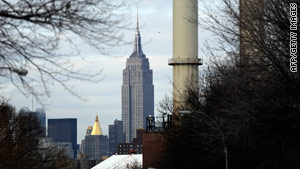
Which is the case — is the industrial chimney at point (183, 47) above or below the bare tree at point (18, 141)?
above

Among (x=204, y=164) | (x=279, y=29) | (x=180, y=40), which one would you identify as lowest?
(x=204, y=164)

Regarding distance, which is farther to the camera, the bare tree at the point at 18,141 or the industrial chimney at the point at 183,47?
the industrial chimney at the point at 183,47

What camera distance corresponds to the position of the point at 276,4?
71.4 feet

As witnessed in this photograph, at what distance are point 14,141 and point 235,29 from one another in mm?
37003

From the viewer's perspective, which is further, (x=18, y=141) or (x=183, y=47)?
(x=183, y=47)

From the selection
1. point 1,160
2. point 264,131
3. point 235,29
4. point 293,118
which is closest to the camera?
point 293,118

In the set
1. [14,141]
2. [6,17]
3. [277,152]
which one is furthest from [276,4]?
[14,141]

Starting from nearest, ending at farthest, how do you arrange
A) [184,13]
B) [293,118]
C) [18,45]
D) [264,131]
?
[18,45] → [293,118] → [264,131] → [184,13]

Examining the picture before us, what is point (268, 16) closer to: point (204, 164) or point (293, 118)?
point (293, 118)

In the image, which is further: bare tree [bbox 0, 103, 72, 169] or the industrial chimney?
the industrial chimney

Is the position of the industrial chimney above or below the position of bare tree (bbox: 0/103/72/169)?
above

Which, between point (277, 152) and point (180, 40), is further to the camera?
point (180, 40)

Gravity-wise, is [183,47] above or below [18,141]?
above

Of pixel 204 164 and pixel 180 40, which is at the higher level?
pixel 180 40
